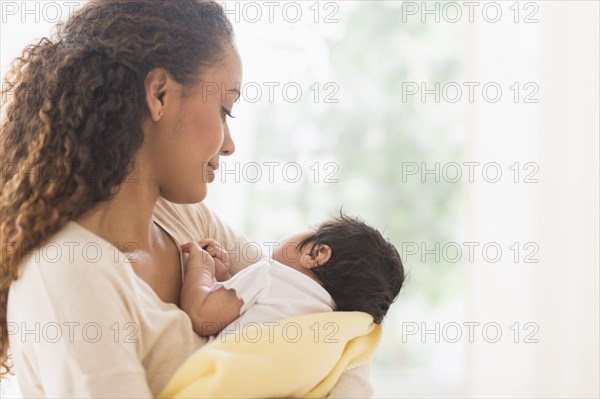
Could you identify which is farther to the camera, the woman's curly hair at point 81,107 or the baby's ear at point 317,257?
the baby's ear at point 317,257

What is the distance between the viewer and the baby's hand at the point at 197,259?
1.31m

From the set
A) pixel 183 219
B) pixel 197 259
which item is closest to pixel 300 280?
pixel 197 259

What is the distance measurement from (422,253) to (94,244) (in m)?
2.23

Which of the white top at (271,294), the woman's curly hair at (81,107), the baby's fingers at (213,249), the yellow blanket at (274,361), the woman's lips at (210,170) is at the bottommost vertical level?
the yellow blanket at (274,361)

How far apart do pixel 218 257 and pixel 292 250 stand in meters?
0.15

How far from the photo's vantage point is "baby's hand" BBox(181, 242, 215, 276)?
1.31 meters

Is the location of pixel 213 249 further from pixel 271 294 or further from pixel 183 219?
pixel 271 294

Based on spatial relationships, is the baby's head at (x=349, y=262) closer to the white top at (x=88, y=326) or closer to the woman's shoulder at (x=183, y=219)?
the woman's shoulder at (x=183, y=219)

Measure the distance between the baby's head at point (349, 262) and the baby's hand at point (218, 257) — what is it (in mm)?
107

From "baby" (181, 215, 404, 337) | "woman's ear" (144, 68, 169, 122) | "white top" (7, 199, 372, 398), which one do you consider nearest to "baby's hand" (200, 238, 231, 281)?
"baby" (181, 215, 404, 337)

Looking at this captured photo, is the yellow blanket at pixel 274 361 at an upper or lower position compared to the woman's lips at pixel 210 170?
lower

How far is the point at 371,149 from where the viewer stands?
10.0 ft

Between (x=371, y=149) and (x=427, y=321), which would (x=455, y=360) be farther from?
(x=371, y=149)

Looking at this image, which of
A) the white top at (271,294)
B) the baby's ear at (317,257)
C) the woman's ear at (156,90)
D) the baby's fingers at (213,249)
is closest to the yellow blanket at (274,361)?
the white top at (271,294)
